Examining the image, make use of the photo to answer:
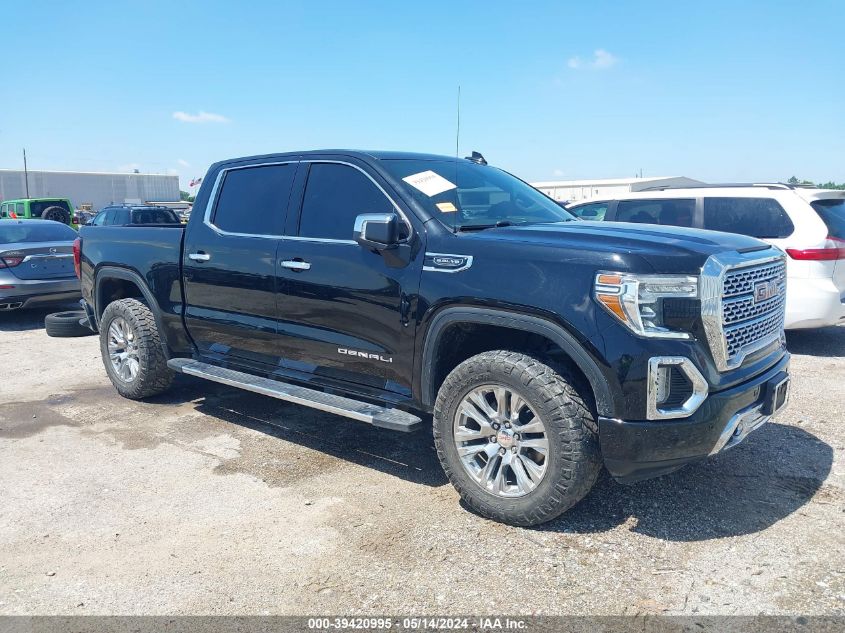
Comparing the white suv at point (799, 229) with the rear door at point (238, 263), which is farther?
the white suv at point (799, 229)

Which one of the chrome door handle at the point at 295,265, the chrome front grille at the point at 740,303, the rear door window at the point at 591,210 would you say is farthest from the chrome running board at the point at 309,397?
A: the rear door window at the point at 591,210

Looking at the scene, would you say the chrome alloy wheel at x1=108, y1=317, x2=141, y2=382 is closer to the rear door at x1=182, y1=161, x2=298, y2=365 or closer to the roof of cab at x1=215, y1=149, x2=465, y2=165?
the rear door at x1=182, y1=161, x2=298, y2=365

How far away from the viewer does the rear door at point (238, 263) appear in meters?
4.68

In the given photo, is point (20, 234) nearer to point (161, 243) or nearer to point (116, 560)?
point (161, 243)

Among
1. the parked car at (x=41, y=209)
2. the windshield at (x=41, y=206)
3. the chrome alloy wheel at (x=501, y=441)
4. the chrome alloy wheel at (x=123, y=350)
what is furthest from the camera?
the windshield at (x=41, y=206)

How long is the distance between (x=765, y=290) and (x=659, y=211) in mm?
4851

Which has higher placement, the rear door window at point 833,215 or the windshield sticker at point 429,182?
the windshield sticker at point 429,182

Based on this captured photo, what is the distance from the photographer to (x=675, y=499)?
3.86m

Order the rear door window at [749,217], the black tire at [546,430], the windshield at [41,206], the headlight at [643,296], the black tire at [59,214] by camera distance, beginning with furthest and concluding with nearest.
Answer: the black tire at [59,214] < the windshield at [41,206] < the rear door window at [749,217] < the black tire at [546,430] < the headlight at [643,296]

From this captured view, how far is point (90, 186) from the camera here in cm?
6850

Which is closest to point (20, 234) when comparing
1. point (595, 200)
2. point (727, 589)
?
point (595, 200)

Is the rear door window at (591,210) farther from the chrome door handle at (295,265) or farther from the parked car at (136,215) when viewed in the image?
the parked car at (136,215)

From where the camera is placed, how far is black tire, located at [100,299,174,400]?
5.67 meters

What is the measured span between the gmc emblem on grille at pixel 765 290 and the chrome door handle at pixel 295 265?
2599mm
